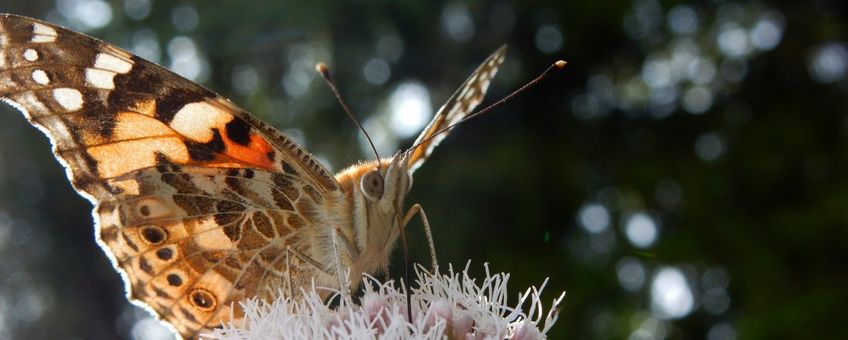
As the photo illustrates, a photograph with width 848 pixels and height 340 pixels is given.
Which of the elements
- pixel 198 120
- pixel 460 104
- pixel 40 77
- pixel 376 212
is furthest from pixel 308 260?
pixel 40 77

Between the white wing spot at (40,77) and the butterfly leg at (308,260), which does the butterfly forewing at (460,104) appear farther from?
the white wing spot at (40,77)

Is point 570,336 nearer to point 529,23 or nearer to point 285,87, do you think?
point 529,23

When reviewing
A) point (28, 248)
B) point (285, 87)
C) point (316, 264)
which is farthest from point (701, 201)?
point (28, 248)

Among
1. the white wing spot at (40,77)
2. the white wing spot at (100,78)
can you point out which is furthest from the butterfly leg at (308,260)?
the white wing spot at (40,77)

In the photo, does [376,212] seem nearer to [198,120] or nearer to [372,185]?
[372,185]

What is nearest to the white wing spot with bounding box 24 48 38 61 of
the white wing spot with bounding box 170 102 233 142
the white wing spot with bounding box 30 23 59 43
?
the white wing spot with bounding box 30 23 59 43

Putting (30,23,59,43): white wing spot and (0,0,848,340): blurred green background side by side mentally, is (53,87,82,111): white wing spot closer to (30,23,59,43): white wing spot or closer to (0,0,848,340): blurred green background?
(30,23,59,43): white wing spot
